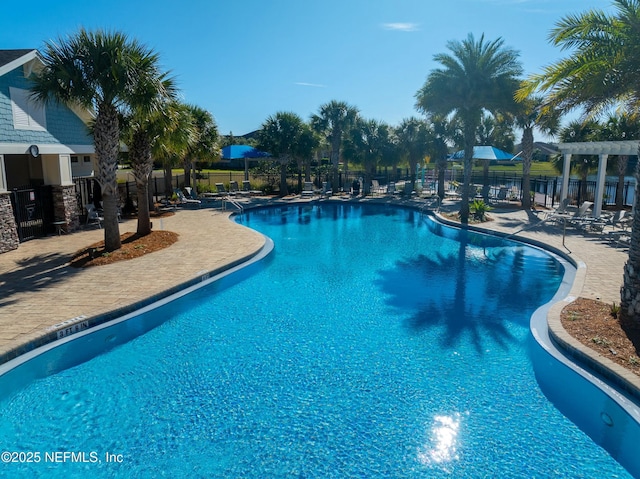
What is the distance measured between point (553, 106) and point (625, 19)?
2156 mm

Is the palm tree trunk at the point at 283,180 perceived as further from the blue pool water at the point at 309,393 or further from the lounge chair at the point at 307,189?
the blue pool water at the point at 309,393

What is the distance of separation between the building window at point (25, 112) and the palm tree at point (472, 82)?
1488cm

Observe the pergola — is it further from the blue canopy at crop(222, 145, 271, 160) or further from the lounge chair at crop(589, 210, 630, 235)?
the blue canopy at crop(222, 145, 271, 160)

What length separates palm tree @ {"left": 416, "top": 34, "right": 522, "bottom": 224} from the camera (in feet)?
59.6

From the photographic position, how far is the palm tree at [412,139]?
2825 centimetres

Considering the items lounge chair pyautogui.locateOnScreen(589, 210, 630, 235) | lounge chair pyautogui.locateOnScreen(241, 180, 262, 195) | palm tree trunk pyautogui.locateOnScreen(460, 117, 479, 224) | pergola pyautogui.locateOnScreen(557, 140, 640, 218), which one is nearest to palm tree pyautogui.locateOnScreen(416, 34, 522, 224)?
palm tree trunk pyautogui.locateOnScreen(460, 117, 479, 224)

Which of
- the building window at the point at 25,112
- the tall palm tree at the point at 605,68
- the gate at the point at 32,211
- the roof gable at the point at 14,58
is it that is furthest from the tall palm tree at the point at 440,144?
the roof gable at the point at 14,58

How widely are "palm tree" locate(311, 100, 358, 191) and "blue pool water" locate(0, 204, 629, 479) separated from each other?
801 inches

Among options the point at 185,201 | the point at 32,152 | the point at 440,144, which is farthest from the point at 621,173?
the point at 32,152

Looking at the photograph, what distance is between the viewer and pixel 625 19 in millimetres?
7316

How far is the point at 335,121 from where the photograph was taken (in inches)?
1160

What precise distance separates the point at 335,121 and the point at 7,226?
20.9m

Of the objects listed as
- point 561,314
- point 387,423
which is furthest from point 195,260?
point 561,314

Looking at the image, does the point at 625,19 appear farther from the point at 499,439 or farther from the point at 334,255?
the point at 334,255
